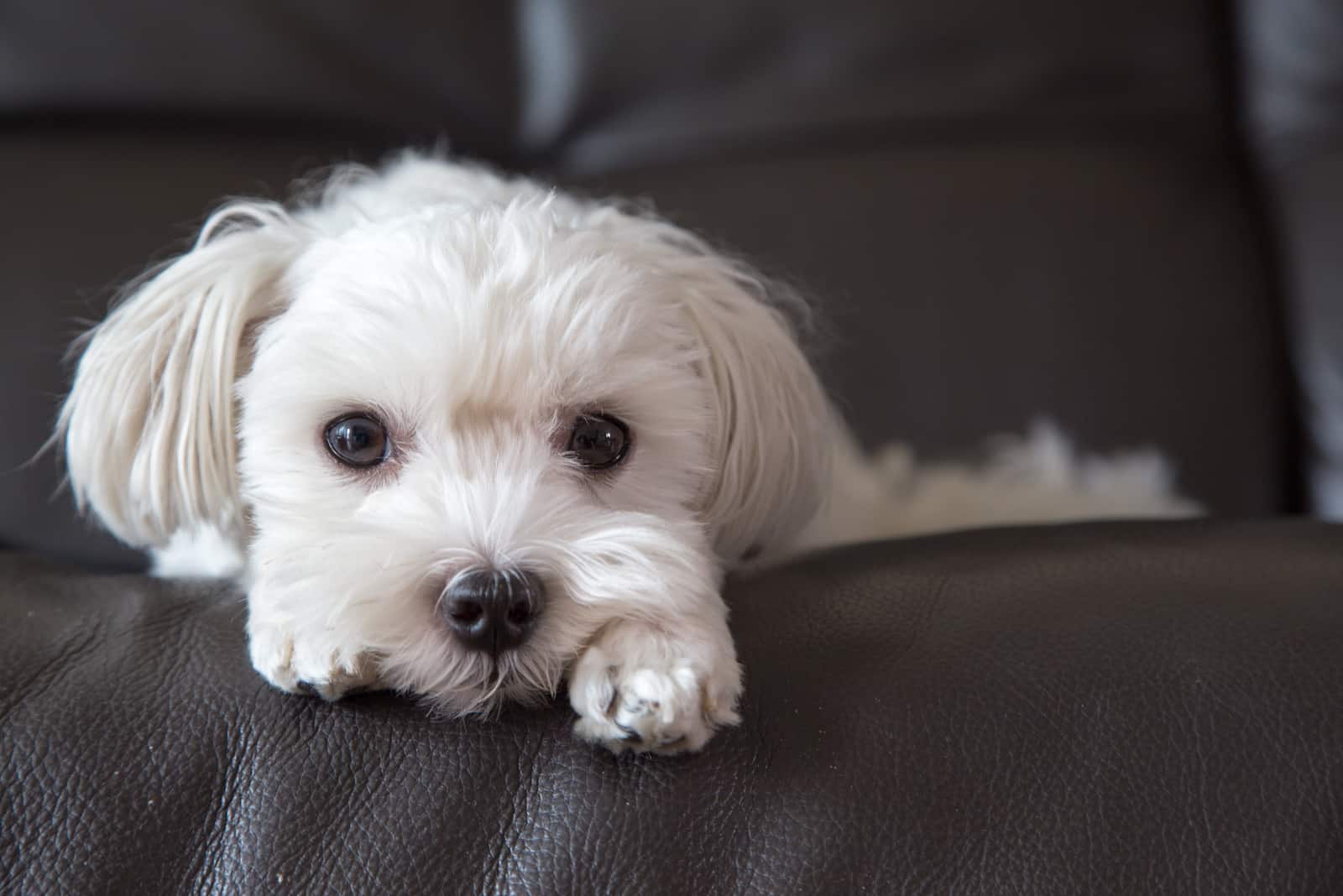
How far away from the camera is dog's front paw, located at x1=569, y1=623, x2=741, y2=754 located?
2.84 ft

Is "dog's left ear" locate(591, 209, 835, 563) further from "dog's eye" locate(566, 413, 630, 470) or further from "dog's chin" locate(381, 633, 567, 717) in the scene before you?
"dog's chin" locate(381, 633, 567, 717)

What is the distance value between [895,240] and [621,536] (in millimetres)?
1088

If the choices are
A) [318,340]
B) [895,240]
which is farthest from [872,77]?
[318,340]

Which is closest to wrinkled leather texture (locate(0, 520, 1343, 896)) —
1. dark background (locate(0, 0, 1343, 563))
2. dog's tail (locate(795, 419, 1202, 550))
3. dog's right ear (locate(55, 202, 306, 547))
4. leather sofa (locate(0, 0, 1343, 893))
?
leather sofa (locate(0, 0, 1343, 893))

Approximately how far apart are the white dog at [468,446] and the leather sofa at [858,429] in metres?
0.06

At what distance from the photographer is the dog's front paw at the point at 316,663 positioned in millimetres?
899

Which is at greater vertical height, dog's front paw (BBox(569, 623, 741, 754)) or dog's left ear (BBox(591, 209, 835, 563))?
dog's left ear (BBox(591, 209, 835, 563))

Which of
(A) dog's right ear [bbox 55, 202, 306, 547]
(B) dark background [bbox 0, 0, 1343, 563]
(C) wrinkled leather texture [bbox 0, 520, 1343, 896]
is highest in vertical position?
(B) dark background [bbox 0, 0, 1343, 563]

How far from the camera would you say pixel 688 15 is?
200 cm

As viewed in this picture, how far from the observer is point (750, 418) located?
1.30 metres

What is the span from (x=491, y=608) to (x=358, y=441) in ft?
0.94

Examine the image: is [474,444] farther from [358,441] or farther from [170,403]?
[170,403]

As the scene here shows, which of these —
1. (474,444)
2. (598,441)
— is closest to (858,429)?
(598,441)

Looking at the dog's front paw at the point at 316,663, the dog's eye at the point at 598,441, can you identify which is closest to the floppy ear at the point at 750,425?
the dog's eye at the point at 598,441
